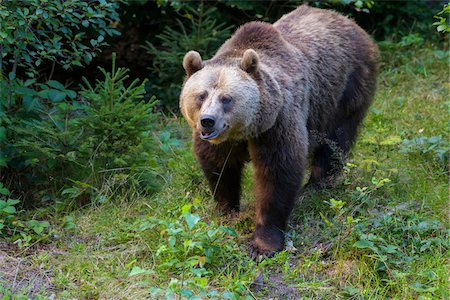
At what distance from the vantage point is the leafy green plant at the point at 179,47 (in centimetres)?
874

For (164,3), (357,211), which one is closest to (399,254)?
(357,211)

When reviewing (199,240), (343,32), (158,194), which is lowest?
(158,194)

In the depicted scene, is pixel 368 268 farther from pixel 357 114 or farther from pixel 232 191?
pixel 357 114

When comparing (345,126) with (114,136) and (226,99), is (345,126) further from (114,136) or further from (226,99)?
(114,136)

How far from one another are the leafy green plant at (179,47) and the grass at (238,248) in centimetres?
Result: 223

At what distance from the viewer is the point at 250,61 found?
5.39m

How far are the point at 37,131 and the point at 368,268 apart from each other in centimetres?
313

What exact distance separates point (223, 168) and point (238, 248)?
0.67 metres

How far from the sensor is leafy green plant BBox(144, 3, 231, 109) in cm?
874

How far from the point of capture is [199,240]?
5.23 meters

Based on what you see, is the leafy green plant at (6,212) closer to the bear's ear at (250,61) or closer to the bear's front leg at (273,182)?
the bear's front leg at (273,182)

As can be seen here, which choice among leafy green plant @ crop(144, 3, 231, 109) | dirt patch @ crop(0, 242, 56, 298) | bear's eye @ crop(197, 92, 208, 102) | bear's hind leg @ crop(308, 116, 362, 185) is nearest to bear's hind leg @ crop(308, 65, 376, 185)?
bear's hind leg @ crop(308, 116, 362, 185)

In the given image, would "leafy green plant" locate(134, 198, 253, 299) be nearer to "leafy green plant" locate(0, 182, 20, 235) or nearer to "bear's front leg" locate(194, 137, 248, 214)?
"bear's front leg" locate(194, 137, 248, 214)

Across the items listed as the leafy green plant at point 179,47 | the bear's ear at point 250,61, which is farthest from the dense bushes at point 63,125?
the leafy green plant at point 179,47
